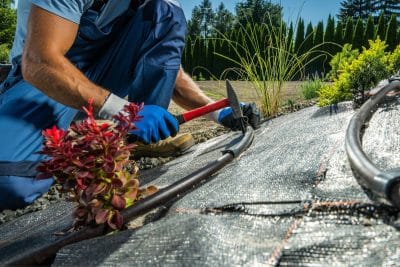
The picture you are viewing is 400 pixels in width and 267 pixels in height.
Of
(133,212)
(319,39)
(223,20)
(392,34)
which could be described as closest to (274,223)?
(133,212)

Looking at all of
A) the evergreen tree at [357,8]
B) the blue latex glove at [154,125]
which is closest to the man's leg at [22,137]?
the blue latex glove at [154,125]

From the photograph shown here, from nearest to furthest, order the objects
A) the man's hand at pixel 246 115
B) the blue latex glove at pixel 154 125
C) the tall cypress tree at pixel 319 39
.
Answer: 1. the blue latex glove at pixel 154 125
2. the man's hand at pixel 246 115
3. the tall cypress tree at pixel 319 39

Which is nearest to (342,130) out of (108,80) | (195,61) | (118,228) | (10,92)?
(118,228)

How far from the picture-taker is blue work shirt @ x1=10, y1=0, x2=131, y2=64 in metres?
2.01

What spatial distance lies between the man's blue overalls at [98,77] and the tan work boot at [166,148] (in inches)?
16.5

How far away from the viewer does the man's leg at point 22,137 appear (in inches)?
88.9

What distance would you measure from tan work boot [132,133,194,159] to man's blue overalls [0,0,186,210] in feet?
1.37

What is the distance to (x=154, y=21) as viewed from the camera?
103 inches

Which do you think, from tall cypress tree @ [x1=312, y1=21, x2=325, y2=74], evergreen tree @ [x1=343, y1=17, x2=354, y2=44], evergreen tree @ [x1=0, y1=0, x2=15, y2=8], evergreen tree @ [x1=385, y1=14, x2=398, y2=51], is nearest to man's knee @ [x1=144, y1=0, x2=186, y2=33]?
tall cypress tree @ [x1=312, y1=21, x2=325, y2=74]

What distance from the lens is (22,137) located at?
230 cm

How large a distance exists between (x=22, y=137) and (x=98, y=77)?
2.00 ft

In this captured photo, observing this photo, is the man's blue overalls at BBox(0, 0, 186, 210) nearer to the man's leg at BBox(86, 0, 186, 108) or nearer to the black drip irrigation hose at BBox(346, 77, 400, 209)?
the man's leg at BBox(86, 0, 186, 108)

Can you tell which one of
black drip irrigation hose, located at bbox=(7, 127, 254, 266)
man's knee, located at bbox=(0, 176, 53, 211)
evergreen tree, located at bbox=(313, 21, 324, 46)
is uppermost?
evergreen tree, located at bbox=(313, 21, 324, 46)

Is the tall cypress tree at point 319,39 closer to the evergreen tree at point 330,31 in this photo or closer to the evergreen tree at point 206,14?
the evergreen tree at point 330,31
